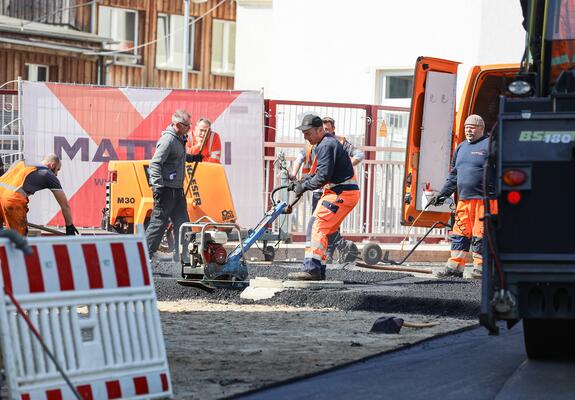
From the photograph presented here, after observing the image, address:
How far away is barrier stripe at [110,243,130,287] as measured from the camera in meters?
7.23

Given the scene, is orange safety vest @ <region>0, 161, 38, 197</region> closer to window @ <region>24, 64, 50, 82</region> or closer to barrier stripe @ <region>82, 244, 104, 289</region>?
barrier stripe @ <region>82, 244, 104, 289</region>

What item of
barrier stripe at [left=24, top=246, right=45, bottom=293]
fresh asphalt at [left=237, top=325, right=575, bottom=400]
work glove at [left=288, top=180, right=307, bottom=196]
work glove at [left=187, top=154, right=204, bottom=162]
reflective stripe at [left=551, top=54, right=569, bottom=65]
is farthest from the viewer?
work glove at [left=187, top=154, right=204, bottom=162]

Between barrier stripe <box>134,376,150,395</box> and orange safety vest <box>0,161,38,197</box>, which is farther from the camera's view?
orange safety vest <box>0,161,38,197</box>

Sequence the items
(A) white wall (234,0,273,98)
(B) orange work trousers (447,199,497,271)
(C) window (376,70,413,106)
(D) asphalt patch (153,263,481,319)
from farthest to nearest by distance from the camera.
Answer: (A) white wall (234,0,273,98) → (C) window (376,70,413,106) → (B) orange work trousers (447,199,497,271) → (D) asphalt patch (153,263,481,319)

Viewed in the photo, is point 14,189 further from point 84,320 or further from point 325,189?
point 84,320

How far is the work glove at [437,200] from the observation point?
625 inches

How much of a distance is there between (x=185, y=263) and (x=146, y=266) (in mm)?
6269

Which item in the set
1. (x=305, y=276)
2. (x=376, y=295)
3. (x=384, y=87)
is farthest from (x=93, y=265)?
(x=384, y=87)

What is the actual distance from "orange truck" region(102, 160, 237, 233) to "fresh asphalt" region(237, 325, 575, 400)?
335 inches

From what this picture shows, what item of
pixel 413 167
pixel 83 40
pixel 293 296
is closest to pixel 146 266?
pixel 293 296

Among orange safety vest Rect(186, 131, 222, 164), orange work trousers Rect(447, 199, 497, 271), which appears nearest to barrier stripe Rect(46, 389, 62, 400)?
orange work trousers Rect(447, 199, 497, 271)

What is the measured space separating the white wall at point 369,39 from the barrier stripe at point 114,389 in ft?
54.7

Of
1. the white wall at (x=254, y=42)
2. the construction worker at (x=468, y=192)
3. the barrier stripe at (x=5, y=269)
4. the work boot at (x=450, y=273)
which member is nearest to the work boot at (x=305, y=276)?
the construction worker at (x=468, y=192)

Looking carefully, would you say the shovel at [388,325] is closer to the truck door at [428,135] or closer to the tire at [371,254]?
the truck door at [428,135]
